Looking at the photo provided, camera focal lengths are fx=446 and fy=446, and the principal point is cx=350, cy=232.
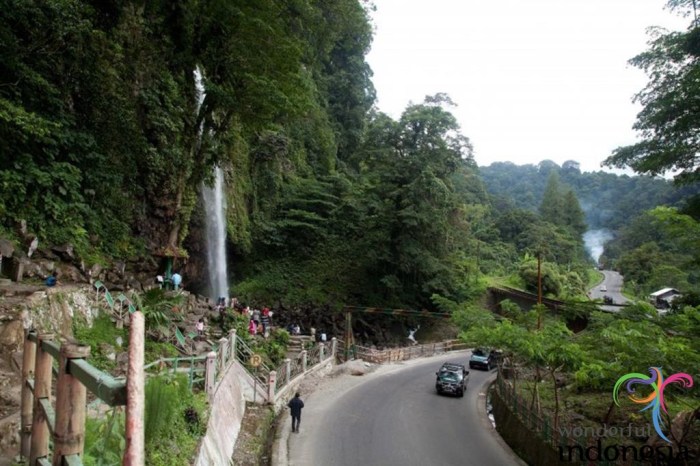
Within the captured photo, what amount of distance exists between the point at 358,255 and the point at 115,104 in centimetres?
2201

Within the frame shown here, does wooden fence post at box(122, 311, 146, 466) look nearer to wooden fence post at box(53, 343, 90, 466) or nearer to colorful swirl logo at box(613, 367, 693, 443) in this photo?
wooden fence post at box(53, 343, 90, 466)

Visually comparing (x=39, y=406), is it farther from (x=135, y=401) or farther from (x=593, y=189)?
(x=593, y=189)

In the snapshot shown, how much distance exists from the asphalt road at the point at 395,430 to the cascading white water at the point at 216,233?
12248mm

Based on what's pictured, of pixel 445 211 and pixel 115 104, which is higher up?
pixel 115 104

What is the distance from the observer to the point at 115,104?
16.2m

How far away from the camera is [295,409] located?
13.4 metres

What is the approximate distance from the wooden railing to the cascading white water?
927 inches

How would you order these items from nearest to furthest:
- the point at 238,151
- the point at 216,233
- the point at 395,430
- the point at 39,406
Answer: the point at 39,406
the point at 395,430
the point at 216,233
the point at 238,151

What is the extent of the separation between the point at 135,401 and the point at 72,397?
0.77 meters

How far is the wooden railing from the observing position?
6.20 feet

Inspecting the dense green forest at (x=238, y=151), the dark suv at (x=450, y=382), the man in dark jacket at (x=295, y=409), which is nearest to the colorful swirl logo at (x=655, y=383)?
the man in dark jacket at (x=295, y=409)

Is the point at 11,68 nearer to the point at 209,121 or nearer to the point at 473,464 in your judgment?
the point at 209,121

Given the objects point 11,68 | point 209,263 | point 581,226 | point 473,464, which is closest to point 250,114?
point 11,68

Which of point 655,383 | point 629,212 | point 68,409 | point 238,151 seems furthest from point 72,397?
point 629,212
